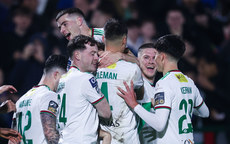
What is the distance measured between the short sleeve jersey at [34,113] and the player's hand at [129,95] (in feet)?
2.80

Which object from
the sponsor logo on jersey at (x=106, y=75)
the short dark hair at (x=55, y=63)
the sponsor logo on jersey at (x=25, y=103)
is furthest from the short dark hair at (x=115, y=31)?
the sponsor logo on jersey at (x=25, y=103)

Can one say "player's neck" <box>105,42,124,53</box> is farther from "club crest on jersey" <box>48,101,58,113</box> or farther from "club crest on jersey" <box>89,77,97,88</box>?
"club crest on jersey" <box>48,101,58,113</box>

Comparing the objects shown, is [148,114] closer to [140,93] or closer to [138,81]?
[138,81]

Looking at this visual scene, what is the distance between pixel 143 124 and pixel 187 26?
5.43 m

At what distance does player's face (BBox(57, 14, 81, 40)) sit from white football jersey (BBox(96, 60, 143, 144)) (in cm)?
87

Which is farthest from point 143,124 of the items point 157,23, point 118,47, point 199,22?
point 199,22

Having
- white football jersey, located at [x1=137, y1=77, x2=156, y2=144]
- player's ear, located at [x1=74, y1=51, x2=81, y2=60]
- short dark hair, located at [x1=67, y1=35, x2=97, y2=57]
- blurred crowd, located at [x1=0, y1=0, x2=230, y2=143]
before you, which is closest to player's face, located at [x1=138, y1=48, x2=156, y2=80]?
white football jersey, located at [x1=137, y1=77, x2=156, y2=144]

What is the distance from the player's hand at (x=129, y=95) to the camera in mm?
4797

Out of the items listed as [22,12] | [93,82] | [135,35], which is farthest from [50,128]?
[135,35]

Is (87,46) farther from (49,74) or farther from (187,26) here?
(187,26)

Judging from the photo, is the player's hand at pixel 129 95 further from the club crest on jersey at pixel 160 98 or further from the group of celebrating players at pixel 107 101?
the club crest on jersey at pixel 160 98

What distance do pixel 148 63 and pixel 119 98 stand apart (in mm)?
1227

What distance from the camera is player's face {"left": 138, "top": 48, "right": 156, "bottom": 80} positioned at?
235 inches

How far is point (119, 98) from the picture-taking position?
4.91 metres
